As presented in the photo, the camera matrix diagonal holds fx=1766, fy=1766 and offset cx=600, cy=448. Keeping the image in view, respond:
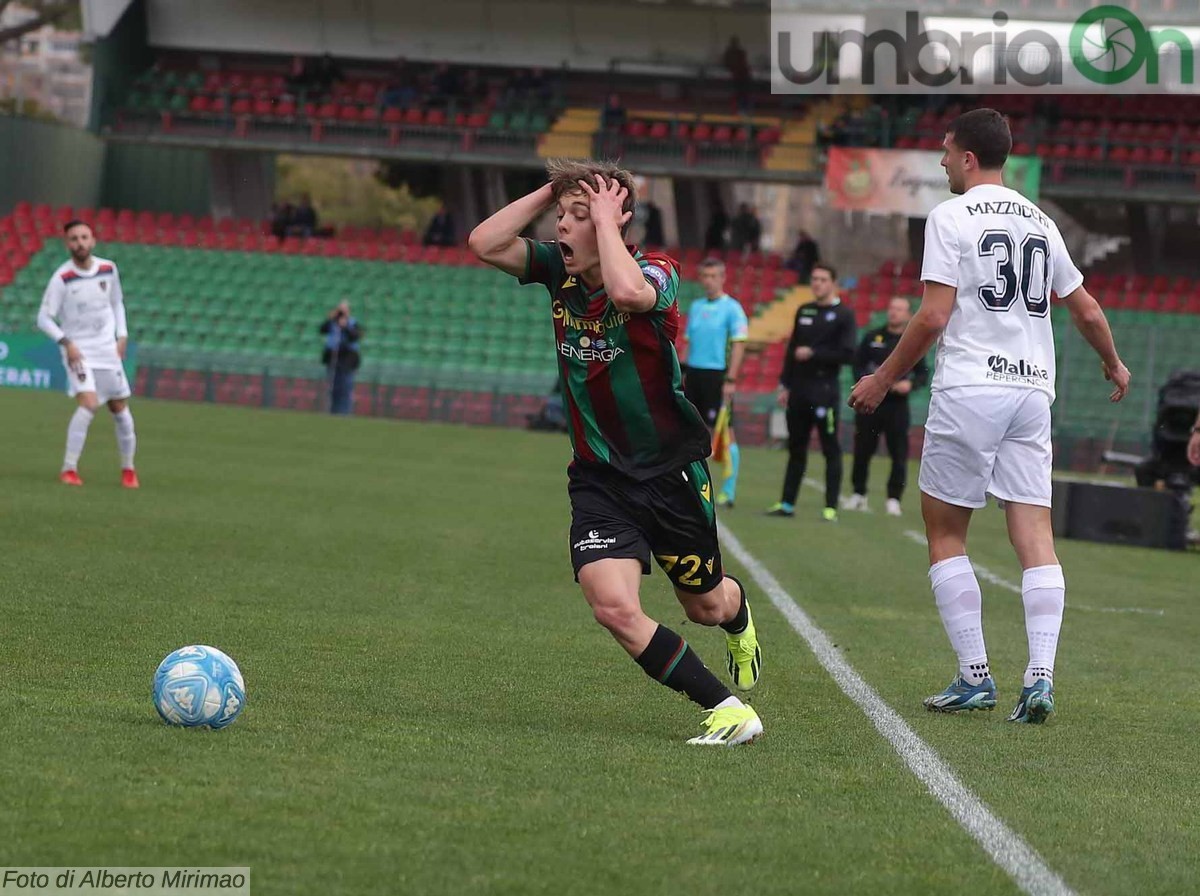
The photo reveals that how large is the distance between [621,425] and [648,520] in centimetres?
33

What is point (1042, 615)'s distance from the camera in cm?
650

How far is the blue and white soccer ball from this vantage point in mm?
5324

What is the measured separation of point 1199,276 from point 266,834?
1528 inches

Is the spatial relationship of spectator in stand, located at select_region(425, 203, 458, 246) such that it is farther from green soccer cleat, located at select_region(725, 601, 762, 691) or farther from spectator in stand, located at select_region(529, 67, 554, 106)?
green soccer cleat, located at select_region(725, 601, 762, 691)

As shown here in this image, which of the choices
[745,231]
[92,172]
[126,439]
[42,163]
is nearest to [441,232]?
[745,231]

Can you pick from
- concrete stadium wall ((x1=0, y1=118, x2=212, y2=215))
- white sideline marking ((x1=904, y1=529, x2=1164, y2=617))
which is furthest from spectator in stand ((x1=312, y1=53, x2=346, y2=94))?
white sideline marking ((x1=904, y1=529, x2=1164, y2=617))

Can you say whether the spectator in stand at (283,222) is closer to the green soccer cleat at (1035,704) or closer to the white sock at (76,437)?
the white sock at (76,437)

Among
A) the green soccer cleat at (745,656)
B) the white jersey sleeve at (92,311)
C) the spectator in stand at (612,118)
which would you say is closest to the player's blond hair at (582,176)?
the green soccer cleat at (745,656)

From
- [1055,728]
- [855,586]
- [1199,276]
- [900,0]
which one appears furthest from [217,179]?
[1055,728]

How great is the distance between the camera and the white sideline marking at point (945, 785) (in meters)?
4.14

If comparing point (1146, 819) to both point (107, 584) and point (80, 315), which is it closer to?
point (107, 584)

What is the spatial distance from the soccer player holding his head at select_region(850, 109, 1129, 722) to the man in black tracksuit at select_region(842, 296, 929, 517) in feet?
32.8

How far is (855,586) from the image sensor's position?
11078mm

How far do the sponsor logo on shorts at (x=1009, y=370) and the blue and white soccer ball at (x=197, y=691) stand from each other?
115 inches
